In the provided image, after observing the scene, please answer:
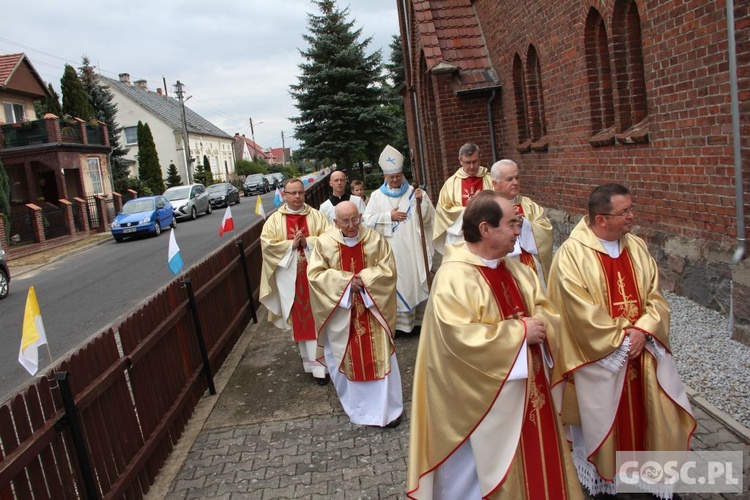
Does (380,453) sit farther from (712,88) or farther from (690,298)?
(712,88)

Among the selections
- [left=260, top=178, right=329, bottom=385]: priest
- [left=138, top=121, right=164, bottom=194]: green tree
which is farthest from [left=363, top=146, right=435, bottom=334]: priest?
[left=138, top=121, right=164, bottom=194]: green tree

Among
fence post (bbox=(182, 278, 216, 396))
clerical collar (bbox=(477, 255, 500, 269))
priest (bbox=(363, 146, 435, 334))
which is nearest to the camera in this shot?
clerical collar (bbox=(477, 255, 500, 269))

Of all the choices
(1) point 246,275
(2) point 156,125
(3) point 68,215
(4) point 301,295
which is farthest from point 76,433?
(2) point 156,125

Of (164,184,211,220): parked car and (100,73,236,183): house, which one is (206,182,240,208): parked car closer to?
(164,184,211,220): parked car

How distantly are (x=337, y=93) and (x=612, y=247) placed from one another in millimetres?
25369

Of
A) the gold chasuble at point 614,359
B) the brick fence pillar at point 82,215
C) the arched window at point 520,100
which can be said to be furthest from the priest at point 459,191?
the brick fence pillar at point 82,215

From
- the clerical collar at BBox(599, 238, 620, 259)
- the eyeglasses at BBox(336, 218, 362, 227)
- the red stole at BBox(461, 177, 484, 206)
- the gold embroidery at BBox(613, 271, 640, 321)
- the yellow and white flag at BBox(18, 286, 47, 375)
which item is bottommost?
the gold embroidery at BBox(613, 271, 640, 321)

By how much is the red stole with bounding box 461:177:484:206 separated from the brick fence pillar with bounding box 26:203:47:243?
22.0 m

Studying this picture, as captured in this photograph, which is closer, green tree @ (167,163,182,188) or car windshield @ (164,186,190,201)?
car windshield @ (164,186,190,201)

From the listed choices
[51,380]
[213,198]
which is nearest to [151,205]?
[213,198]

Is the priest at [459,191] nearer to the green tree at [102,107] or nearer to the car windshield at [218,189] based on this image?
the car windshield at [218,189]

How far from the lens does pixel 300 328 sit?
262 inches

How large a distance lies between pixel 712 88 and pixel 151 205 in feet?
76.5

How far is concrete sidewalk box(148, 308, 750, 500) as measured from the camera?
4211 millimetres
